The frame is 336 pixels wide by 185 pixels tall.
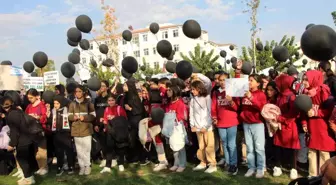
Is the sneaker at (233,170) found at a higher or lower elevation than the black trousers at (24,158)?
lower

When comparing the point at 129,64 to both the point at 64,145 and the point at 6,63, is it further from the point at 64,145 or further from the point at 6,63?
the point at 6,63

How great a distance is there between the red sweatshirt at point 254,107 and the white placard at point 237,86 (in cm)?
35

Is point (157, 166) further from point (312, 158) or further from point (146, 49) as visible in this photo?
point (146, 49)

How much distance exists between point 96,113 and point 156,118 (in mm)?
1464

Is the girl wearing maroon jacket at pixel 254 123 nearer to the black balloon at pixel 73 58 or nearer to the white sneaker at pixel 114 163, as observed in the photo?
the white sneaker at pixel 114 163

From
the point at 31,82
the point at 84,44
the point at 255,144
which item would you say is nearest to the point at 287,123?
the point at 255,144

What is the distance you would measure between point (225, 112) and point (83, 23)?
15.9 ft

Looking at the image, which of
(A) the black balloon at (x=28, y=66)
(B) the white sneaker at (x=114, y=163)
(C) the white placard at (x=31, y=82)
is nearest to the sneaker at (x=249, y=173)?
(B) the white sneaker at (x=114, y=163)

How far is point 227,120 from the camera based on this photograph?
233 inches

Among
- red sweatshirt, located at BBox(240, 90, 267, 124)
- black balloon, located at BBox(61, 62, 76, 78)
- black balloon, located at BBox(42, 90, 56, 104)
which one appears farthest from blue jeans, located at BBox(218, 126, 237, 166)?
black balloon, located at BBox(61, 62, 76, 78)

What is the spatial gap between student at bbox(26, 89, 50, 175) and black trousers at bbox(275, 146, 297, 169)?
433 centimetres

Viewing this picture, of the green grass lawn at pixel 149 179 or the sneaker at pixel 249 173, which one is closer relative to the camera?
the green grass lawn at pixel 149 179

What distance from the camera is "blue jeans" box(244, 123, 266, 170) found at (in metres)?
5.58

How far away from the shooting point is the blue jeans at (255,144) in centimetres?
558
